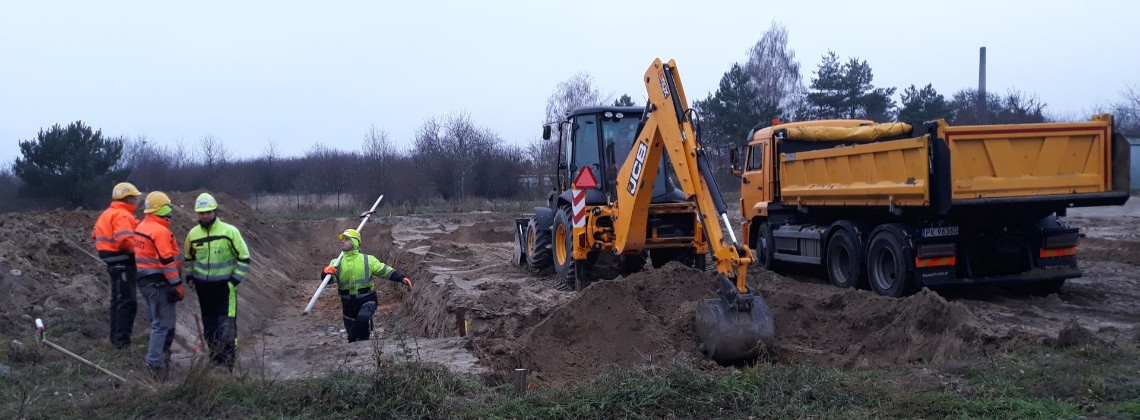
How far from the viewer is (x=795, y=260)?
1228 centimetres

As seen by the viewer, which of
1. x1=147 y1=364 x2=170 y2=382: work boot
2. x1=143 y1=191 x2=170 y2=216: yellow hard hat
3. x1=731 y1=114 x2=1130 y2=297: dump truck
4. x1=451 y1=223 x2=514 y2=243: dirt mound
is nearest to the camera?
x1=147 y1=364 x2=170 y2=382: work boot

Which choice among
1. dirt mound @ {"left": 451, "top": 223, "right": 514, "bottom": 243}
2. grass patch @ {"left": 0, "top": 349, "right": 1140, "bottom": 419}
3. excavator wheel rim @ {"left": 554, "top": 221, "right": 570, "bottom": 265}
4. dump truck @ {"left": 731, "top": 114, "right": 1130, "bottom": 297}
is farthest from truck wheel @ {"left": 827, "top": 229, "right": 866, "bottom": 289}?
dirt mound @ {"left": 451, "top": 223, "right": 514, "bottom": 243}

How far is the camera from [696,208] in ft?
25.5

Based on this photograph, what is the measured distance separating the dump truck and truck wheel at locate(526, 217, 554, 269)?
13.8ft

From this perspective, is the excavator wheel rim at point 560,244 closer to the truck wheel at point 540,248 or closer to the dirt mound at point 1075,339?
the truck wheel at point 540,248

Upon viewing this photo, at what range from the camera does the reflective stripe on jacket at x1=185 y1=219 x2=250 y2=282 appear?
670 cm

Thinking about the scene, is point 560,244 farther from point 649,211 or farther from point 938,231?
point 938,231

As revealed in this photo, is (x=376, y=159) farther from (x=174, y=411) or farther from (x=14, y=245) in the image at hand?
(x=174, y=411)

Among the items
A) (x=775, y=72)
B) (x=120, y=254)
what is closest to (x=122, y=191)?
(x=120, y=254)

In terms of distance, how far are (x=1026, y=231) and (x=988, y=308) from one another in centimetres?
115

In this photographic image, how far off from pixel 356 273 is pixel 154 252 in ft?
7.78

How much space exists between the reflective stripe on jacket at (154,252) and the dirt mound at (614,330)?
9.74 feet

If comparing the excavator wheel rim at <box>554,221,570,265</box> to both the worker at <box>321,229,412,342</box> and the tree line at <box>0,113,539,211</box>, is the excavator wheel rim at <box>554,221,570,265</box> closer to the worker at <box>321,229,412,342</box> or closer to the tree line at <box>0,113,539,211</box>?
the worker at <box>321,229,412,342</box>

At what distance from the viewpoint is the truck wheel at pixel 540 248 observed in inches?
511
